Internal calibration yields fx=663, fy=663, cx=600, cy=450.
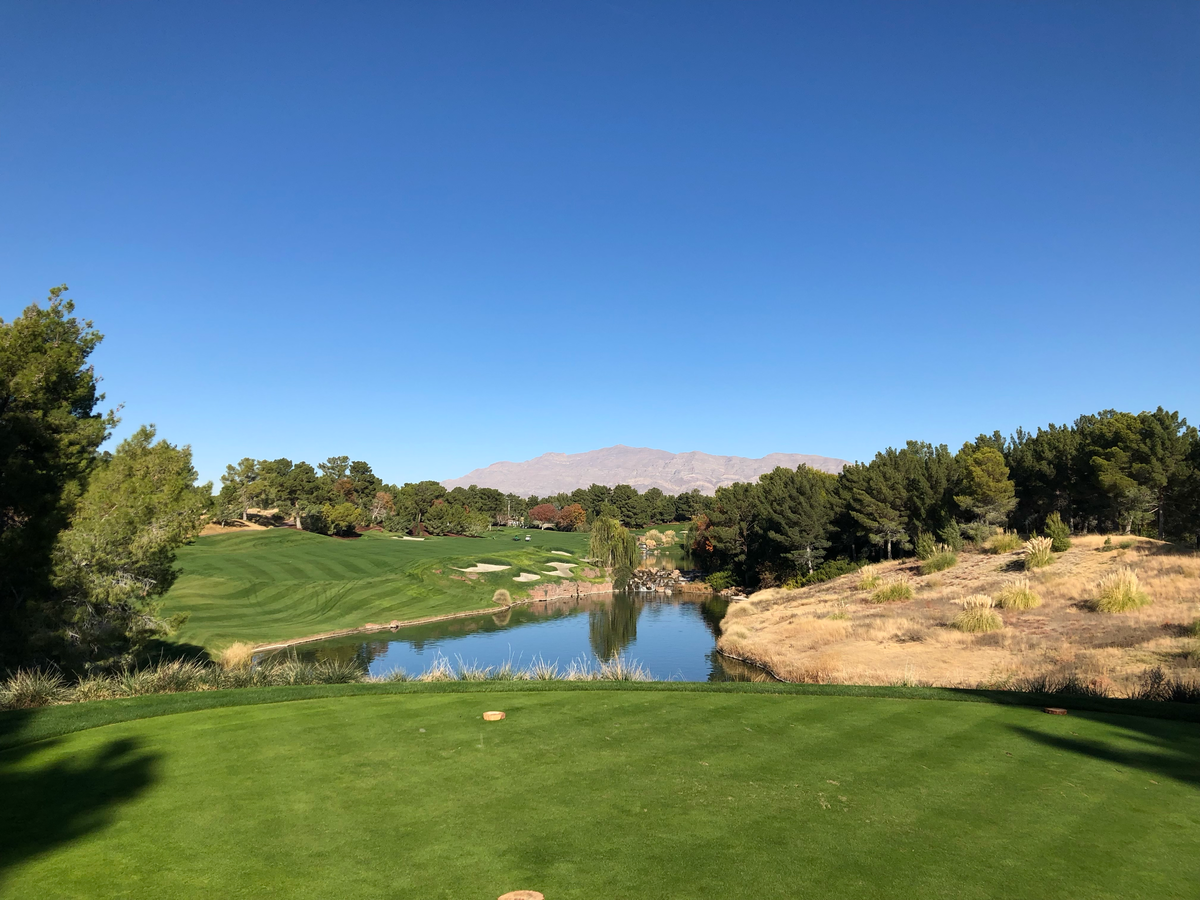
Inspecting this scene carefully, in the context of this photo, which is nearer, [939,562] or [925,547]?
[939,562]

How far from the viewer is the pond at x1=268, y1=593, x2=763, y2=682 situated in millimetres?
29406

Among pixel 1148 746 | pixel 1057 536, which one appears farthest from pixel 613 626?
pixel 1148 746

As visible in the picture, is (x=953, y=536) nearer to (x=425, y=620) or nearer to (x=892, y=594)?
(x=892, y=594)

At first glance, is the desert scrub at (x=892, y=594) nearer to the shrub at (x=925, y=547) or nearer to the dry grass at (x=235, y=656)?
the shrub at (x=925, y=547)

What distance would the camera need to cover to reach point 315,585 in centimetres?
A: 4534

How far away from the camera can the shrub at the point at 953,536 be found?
3888 centimetres

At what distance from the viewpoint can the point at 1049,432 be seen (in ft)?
149

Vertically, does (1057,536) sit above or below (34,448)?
below

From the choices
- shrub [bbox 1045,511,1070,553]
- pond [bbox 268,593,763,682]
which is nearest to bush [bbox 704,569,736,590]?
pond [bbox 268,593,763,682]

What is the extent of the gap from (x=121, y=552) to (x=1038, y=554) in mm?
35746

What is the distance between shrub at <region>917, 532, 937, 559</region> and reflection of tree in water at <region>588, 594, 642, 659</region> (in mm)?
17704

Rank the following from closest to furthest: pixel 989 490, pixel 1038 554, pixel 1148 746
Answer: pixel 1148 746 < pixel 1038 554 < pixel 989 490

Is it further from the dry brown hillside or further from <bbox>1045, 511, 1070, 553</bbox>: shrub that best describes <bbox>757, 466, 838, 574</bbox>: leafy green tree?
<bbox>1045, 511, 1070, 553</bbox>: shrub

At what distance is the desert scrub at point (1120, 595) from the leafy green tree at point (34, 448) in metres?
30.7
